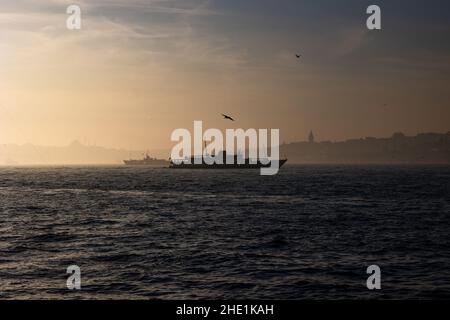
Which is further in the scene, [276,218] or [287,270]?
[276,218]

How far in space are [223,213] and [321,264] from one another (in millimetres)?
29278

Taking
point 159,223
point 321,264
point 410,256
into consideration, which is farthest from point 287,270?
point 159,223

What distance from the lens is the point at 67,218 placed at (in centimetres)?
5209

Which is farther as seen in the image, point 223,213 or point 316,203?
point 316,203

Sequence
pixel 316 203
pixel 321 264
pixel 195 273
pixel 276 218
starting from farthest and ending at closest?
1. pixel 316 203
2. pixel 276 218
3. pixel 321 264
4. pixel 195 273

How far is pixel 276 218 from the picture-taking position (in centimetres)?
5147
